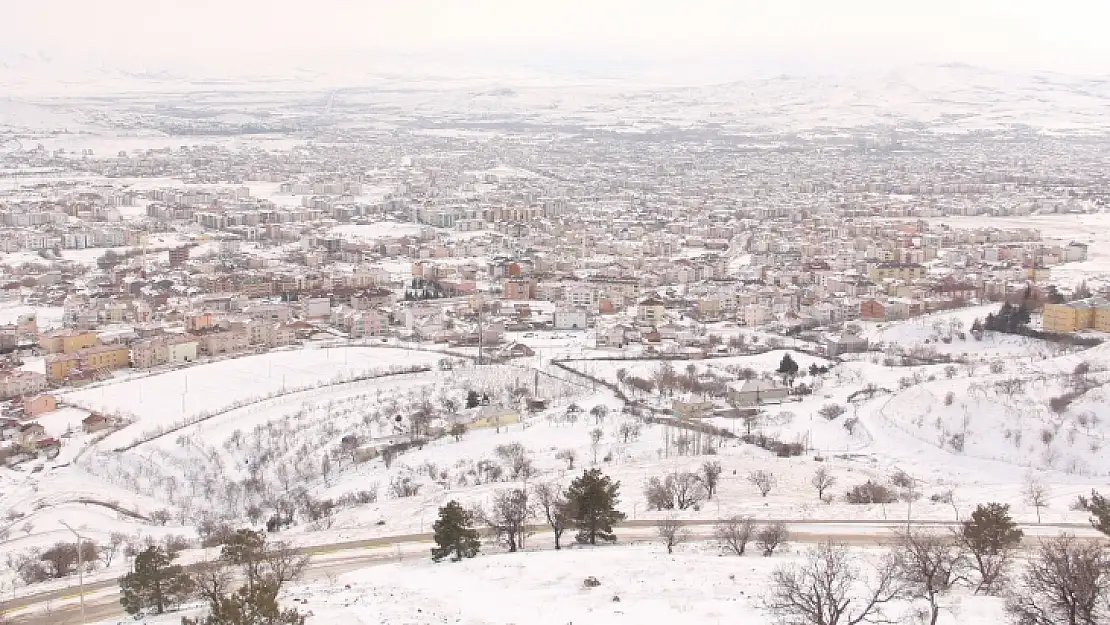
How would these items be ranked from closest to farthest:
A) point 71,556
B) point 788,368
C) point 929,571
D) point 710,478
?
point 929,571, point 71,556, point 710,478, point 788,368

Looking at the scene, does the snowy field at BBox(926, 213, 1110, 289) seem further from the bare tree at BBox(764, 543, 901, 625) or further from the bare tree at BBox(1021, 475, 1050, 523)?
the bare tree at BBox(764, 543, 901, 625)

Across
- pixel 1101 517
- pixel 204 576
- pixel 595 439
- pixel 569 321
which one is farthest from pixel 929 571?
pixel 569 321

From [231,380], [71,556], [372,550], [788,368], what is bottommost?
[231,380]

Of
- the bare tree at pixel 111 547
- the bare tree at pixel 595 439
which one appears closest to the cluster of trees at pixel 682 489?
the bare tree at pixel 595 439

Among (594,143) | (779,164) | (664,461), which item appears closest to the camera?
(664,461)

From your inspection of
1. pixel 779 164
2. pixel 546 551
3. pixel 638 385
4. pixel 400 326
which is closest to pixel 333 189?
pixel 779 164

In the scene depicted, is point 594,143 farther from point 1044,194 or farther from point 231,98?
point 231,98

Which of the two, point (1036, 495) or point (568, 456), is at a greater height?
point (1036, 495)

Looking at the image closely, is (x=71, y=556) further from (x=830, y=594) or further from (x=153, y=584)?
(x=830, y=594)

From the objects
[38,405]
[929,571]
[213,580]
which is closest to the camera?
[929,571]
